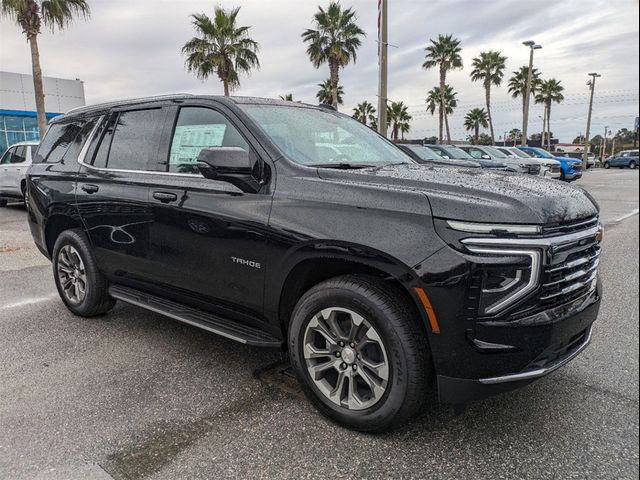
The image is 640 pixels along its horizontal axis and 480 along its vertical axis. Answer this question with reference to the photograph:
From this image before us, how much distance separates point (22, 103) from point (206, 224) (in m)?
34.8

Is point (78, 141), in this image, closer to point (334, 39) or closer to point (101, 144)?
point (101, 144)

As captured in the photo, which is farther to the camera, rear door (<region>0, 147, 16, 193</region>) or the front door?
rear door (<region>0, 147, 16, 193</region>)

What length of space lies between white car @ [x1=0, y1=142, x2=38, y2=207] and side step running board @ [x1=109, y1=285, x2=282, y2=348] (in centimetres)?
982

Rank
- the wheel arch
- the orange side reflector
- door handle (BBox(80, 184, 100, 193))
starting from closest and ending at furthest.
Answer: the orange side reflector → the wheel arch → door handle (BBox(80, 184, 100, 193))

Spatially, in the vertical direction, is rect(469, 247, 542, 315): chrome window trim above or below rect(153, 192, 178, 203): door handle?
below

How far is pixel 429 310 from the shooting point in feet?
7.61

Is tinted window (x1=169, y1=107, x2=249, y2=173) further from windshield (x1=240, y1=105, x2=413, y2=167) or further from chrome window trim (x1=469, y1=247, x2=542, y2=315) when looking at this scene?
chrome window trim (x1=469, y1=247, x2=542, y2=315)

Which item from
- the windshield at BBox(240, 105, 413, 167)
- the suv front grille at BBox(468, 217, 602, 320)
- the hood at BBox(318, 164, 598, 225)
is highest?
the windshield at BBox(240, 105, 413, 167)

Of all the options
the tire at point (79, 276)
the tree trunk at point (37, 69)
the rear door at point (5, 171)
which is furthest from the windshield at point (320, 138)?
the tree trunk at point (37, 69)

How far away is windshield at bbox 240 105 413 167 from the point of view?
3.21m

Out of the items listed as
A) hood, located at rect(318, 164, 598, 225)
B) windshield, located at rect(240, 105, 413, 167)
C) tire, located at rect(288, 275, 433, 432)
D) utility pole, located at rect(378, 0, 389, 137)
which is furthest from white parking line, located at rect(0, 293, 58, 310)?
utility pole, located at rect(378, 0, 389, 137)

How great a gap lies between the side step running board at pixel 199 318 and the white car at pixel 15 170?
9.82 m

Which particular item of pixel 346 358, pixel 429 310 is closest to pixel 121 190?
pixel 346 358

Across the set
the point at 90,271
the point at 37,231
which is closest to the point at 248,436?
the point at 90,271
